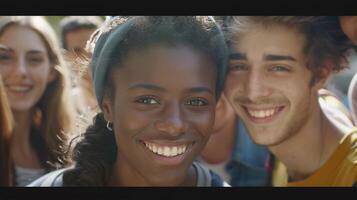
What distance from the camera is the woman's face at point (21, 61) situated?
14.1ft

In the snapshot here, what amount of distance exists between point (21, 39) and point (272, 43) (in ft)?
4.42

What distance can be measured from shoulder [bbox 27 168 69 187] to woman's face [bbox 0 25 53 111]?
435mm

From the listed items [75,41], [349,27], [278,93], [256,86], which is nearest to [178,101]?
[256,86]

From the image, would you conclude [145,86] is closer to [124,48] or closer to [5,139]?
[124,48]

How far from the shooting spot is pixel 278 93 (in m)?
4.24

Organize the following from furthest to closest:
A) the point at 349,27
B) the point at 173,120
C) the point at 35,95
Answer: the point at 35,95 < the point at 349,27 < the point at 173,120

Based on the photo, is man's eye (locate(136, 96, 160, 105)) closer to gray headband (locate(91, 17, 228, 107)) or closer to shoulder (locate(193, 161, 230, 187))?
gray headband (locate(91, 17, 228, 107))

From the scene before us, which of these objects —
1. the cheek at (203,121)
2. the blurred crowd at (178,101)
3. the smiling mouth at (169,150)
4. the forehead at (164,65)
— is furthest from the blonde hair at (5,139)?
the cheek at (203,121)

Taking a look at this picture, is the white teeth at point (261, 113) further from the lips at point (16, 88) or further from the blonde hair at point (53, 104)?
the lips at point (16, 88)

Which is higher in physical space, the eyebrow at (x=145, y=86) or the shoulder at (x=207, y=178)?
the eyebrow at (x=145, y=86)
